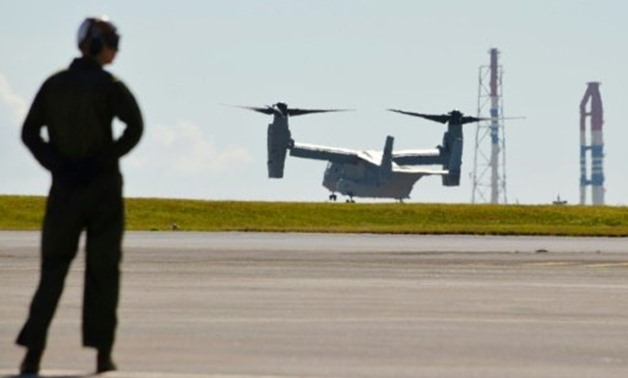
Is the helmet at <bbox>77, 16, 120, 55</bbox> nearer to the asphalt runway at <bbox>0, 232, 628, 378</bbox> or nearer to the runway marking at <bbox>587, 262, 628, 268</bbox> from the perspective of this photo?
the asphalt runway at <bbox>0, 232, 628, 378</bbox>

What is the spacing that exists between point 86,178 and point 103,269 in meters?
0.50

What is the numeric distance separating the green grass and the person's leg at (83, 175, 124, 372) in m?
77.9

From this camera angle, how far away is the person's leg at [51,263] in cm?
1183

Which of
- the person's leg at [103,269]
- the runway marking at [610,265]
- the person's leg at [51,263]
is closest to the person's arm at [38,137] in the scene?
the person's leg at [51,263]

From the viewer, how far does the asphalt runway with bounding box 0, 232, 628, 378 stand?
1280cm

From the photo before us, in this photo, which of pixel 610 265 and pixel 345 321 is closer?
pixel 345 321

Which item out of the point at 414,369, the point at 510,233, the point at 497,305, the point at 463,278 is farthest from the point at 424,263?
the point at 510,233

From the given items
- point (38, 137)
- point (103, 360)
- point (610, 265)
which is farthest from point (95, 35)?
point (610, 265)

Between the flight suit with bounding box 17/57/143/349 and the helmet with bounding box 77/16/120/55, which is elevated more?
the helmet with bounding box 77/16/120/55

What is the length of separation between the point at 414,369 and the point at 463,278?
14.0 meters

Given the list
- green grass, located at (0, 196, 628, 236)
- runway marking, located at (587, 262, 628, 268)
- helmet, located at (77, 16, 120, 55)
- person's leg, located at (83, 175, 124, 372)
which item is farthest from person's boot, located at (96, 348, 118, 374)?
green grass, located at (0, 196, 628, 236)

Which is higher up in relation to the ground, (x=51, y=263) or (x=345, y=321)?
(x=51, y=263)

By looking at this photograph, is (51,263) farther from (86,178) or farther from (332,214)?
(332,214)

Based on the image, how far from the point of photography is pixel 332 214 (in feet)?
348
